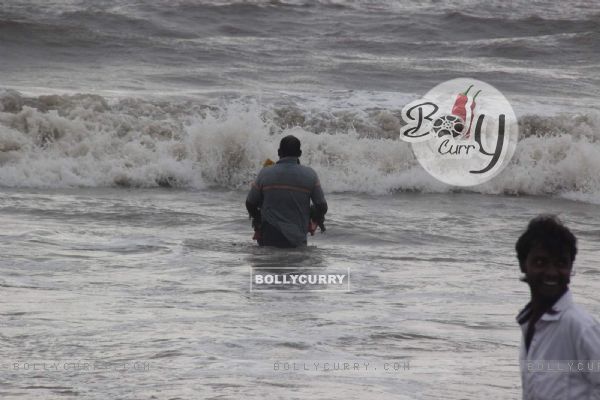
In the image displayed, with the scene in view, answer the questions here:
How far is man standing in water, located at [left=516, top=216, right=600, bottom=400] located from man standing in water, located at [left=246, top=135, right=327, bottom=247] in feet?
20.6

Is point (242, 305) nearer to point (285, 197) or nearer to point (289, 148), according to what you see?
point (285, 197)

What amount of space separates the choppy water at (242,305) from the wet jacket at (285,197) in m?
0.29

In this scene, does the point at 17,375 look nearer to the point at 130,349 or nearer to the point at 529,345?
the point at 130,349

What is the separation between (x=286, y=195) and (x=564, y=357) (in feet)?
21.4

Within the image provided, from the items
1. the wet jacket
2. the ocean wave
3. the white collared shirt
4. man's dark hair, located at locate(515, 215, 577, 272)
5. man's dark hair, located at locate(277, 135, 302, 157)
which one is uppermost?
man's dark hair, located at locate(515, 215, 577, 272)

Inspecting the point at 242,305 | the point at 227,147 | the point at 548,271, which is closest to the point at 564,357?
the point at 548,271

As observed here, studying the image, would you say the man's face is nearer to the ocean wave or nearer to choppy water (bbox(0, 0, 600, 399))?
choppy water (bbox(0, 0, 600, 399))

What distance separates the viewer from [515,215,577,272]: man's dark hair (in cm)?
373

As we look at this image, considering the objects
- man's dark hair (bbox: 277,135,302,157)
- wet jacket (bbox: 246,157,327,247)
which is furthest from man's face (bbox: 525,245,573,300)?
man's dark hair (bbox: 277,135,302,157)

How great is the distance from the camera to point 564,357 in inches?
144

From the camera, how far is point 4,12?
92.6ft

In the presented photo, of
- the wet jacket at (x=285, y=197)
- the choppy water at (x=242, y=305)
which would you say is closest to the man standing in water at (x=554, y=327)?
the choppy water at (x=242, y=305)

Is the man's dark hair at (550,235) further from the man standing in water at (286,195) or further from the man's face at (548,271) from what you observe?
the man standing in water at (286,195)

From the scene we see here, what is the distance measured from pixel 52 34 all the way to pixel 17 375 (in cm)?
2185
